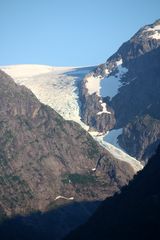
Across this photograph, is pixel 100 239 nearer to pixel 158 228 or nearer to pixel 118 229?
pixel 118 229

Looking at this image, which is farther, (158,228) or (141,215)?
(141,215)

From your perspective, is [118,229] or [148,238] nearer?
[148,238]

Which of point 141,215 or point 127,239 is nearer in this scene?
point 127,239

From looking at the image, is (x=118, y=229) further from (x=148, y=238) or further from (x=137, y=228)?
(x=148, y=238)

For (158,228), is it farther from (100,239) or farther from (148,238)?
(100,239)

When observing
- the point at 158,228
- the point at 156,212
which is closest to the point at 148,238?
the point at 158,228

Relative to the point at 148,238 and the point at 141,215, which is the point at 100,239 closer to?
the point at 141,215
